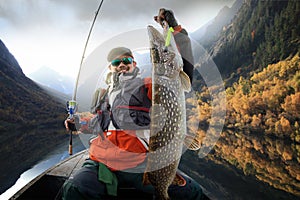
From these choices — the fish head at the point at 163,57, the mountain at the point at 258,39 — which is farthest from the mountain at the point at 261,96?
the fish head at the point at 163,57

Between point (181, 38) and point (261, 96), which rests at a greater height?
point (261, 96)

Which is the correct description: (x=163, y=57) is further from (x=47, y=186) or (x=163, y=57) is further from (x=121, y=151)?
(x=47, y=186)

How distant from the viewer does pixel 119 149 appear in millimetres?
2334

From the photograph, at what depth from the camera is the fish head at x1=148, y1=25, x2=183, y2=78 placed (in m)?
1.82

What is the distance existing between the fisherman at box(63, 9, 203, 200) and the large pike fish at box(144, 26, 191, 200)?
0.32m

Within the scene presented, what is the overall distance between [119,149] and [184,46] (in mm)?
1306

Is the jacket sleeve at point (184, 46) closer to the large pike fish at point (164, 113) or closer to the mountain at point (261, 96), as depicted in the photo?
the large pike fish at point (164, 113)

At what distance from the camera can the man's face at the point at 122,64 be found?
270cm

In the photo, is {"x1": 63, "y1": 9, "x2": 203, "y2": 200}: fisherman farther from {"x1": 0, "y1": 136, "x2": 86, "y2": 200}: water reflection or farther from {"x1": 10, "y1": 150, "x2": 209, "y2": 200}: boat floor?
{"x1": 0, "y1": 136, "x2": 86, "y2": 200}: water reflection

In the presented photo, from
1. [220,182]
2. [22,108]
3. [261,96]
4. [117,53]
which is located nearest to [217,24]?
[261,96]

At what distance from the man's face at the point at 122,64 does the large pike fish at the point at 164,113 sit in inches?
35.1

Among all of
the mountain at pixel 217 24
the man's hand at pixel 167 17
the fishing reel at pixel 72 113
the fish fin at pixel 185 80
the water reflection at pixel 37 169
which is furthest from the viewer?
the mountain at pixel 217 24

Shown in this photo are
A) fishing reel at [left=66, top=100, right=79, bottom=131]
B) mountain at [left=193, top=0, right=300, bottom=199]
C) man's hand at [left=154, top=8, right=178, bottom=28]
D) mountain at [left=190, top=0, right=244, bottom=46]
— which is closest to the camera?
man's hand at [left=154, top=8, right=178, bottom=28]

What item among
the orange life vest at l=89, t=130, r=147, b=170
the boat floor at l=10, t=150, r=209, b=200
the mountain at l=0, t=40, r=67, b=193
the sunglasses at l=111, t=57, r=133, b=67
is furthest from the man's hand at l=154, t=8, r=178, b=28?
the mountain at l=0, t=40, r=67, b=193
